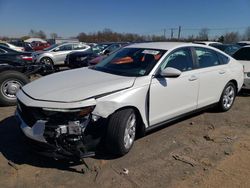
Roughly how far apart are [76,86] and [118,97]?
62 cm

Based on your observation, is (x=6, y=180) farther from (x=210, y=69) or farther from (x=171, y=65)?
(x=210, y=69)

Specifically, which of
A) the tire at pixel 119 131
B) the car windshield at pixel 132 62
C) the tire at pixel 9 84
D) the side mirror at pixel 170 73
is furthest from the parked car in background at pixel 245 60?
the tire at pixel 9 84

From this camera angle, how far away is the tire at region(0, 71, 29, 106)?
6.50 meters

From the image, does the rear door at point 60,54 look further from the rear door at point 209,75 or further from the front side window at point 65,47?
→ the rear door at point 209,75

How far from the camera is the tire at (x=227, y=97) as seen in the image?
20.0 ft

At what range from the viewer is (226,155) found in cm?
414

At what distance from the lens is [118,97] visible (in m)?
3.76

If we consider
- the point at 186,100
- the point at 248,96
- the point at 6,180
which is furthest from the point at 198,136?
the point at 248,96

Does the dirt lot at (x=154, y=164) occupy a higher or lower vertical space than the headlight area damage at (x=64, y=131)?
lower

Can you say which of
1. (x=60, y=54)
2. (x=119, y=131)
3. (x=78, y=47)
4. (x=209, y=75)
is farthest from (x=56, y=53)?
(x=119, y=131)

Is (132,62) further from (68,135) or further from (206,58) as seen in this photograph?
(68,135)

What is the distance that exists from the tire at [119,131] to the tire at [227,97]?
2.88 m

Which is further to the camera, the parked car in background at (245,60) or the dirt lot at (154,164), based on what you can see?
the parked car in background at (245,60)

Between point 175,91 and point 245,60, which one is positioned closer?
point 175,91
